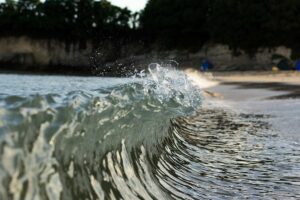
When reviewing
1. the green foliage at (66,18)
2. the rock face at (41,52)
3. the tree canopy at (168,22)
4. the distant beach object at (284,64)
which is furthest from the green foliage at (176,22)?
the rock face at (41,52)

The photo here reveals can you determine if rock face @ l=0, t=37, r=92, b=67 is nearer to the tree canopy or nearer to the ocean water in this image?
the tree canopy

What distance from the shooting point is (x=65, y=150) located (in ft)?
9.78

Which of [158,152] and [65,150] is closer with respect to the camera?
[65,150]

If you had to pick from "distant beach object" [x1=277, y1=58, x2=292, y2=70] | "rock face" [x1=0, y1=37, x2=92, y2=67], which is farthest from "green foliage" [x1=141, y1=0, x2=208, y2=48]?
"rock face" [x1=0, y1=37, x2=92, y2=67]

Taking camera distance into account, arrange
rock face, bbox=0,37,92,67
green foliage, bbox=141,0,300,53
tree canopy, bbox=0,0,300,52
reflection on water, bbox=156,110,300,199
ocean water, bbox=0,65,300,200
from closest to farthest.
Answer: ocean water, bbox=0,65,300,200, reflection on water, bbox=156,110,300,199, green foliage, bbox=141,0,300,53, tree canopy, bbox=0,0,300,52, rock face, bbox=0,37,92,67

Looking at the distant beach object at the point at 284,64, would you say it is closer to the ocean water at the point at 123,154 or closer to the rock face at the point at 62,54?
the rock face at the point at 62,54

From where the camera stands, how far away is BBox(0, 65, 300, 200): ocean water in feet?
8.60

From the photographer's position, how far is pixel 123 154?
A: 437 centimetres

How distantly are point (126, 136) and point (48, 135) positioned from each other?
1865 mm

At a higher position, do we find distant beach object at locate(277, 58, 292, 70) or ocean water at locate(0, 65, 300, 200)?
ocean water at locate(0, 65, 300, 200)

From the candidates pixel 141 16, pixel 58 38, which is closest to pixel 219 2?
pixel 141 16

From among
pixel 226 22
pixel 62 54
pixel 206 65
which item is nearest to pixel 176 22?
pixel 206 65

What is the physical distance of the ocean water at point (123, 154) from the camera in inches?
103

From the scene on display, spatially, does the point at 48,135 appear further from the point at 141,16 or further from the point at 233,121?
the point at 141,16
